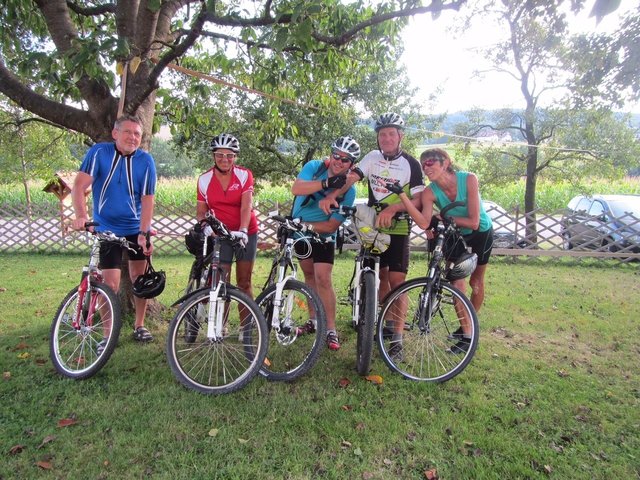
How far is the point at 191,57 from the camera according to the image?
6.05 metres

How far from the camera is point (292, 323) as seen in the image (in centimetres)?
329

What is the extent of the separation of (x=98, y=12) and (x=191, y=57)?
138 centimetres

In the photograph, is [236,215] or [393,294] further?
[236,215]

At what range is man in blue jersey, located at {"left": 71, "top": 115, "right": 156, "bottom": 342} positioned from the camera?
3223mm

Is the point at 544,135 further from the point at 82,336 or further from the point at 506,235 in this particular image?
the point at 82,336

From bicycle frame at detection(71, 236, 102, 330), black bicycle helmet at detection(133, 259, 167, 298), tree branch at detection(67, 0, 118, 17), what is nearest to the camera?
bicycle frame at detection(71, 236, 102, 330)

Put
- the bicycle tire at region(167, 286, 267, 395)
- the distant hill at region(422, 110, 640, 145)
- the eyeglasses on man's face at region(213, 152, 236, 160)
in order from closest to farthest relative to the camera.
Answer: the bicycle tire at region(167, 286, 267, 395)
the eyeglasses on man's face at region(213, 152, 236, 160)
the distant hill at region(422, 110, 640, 145)

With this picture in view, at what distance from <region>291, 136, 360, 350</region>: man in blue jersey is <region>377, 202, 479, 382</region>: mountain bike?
0.55 meters

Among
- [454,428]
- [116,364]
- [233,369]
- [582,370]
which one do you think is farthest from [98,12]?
[582,370]

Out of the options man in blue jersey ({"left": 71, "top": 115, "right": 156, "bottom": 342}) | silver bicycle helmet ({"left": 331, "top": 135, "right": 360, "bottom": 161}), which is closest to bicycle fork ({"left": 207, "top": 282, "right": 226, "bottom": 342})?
man in blue jersey ({"left": 71, "top": 115, "right": 156, "bottom": 342})

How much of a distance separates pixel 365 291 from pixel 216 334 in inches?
45.0

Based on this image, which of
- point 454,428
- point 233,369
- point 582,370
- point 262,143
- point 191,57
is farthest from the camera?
point 262,143

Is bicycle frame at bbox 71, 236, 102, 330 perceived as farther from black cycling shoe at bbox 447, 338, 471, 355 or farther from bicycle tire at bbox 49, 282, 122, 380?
black cycling shoe at bbox 447, 338, 471, 355

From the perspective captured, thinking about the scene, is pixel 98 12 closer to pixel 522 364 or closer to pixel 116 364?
pixel 116 364
